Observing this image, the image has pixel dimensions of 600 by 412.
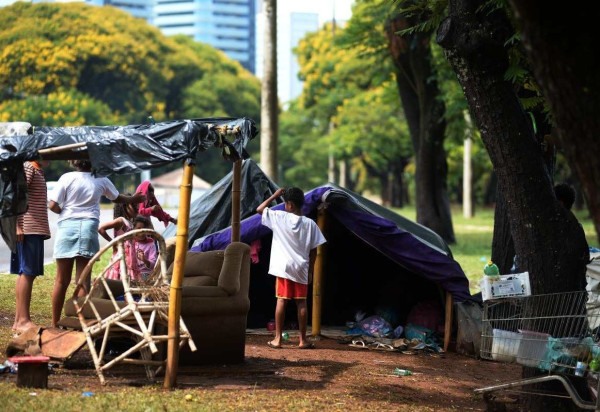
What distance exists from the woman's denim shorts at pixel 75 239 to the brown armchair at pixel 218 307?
1.10 meters

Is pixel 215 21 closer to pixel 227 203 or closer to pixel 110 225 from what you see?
pixel 227 203

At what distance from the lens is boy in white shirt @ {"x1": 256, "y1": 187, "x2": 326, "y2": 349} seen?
34.1 feet

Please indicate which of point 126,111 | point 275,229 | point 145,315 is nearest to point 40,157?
point 145,315

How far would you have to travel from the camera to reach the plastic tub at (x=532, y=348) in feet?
24.6

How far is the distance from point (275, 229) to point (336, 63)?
4289 cm

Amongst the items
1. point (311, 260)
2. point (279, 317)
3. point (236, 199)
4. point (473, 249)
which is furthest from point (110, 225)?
point (473, 249)

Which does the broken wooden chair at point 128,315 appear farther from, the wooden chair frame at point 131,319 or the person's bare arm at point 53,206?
the person's bare arm at point 53,206

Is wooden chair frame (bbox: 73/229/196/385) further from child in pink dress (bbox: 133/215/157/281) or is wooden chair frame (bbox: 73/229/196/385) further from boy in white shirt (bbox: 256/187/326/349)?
boy in white shirt (bbox: 256/187/326/349)

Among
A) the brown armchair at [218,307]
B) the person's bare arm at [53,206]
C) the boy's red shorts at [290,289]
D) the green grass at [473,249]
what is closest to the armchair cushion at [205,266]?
the brown armchair at [218,307]

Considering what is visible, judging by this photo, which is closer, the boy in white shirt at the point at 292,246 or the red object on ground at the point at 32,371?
the red object on ground at the point at 32,371

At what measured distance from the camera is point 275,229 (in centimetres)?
1045

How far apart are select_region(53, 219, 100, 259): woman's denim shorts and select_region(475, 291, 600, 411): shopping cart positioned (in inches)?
155

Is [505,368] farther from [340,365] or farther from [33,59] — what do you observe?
[33,59]

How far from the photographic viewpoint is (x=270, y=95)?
1898cm
